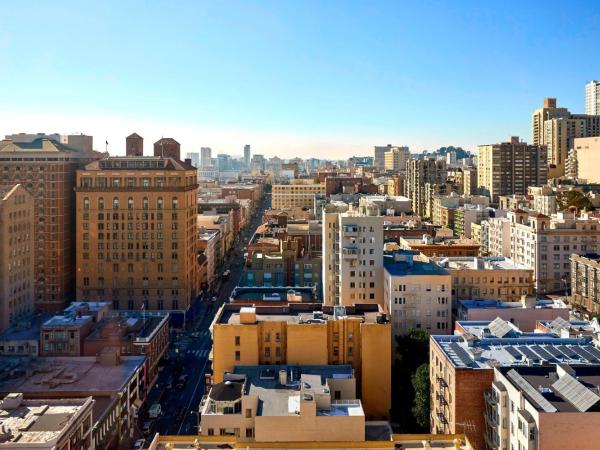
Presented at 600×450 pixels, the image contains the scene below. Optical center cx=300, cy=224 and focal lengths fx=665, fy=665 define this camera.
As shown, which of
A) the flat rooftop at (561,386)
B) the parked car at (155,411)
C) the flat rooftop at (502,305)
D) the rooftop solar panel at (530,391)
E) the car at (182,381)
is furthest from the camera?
the car at (182,381)

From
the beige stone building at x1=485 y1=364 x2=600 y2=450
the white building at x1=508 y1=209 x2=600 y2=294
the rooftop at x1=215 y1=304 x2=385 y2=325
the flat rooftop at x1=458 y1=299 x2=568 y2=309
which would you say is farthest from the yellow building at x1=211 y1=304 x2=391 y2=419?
the white building at x1=508 y1=209 x2=600 y2=294

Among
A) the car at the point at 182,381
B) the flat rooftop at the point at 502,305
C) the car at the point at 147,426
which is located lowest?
the car at the point at 147,426

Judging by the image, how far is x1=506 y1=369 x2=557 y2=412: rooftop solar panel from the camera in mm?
39500

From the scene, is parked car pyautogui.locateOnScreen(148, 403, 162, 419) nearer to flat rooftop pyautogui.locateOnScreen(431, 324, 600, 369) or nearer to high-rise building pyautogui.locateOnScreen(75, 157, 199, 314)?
flat rooftop pyautogui.locateOnScreen(431, 324, 600, 369)

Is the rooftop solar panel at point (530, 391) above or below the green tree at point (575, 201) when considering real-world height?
below

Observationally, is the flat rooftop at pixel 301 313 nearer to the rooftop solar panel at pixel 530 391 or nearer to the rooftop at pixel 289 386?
the rooftop at pixel 289 386

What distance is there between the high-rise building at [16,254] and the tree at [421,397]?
5759cm

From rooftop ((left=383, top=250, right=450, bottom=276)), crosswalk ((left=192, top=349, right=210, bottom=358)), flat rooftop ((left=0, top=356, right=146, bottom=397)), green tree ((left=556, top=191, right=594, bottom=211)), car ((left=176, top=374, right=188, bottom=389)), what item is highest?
green tree ((left=556, top=191, right=594, bottom=211))

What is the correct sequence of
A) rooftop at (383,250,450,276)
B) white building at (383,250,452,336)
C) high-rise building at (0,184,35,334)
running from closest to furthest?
white building at (383,250,452,336) < rooftop at (383,250,450,276) < high-rise building at (0,184,35,334)

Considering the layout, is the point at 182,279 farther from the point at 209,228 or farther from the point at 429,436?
the point at 429,436

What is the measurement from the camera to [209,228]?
523 feet

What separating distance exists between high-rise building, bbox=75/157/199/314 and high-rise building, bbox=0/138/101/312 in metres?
3.94

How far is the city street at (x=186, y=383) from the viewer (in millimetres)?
66250

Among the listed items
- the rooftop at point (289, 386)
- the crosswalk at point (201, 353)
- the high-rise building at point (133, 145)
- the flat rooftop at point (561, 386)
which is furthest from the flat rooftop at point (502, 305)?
the high-rise building at point (133, 145)
